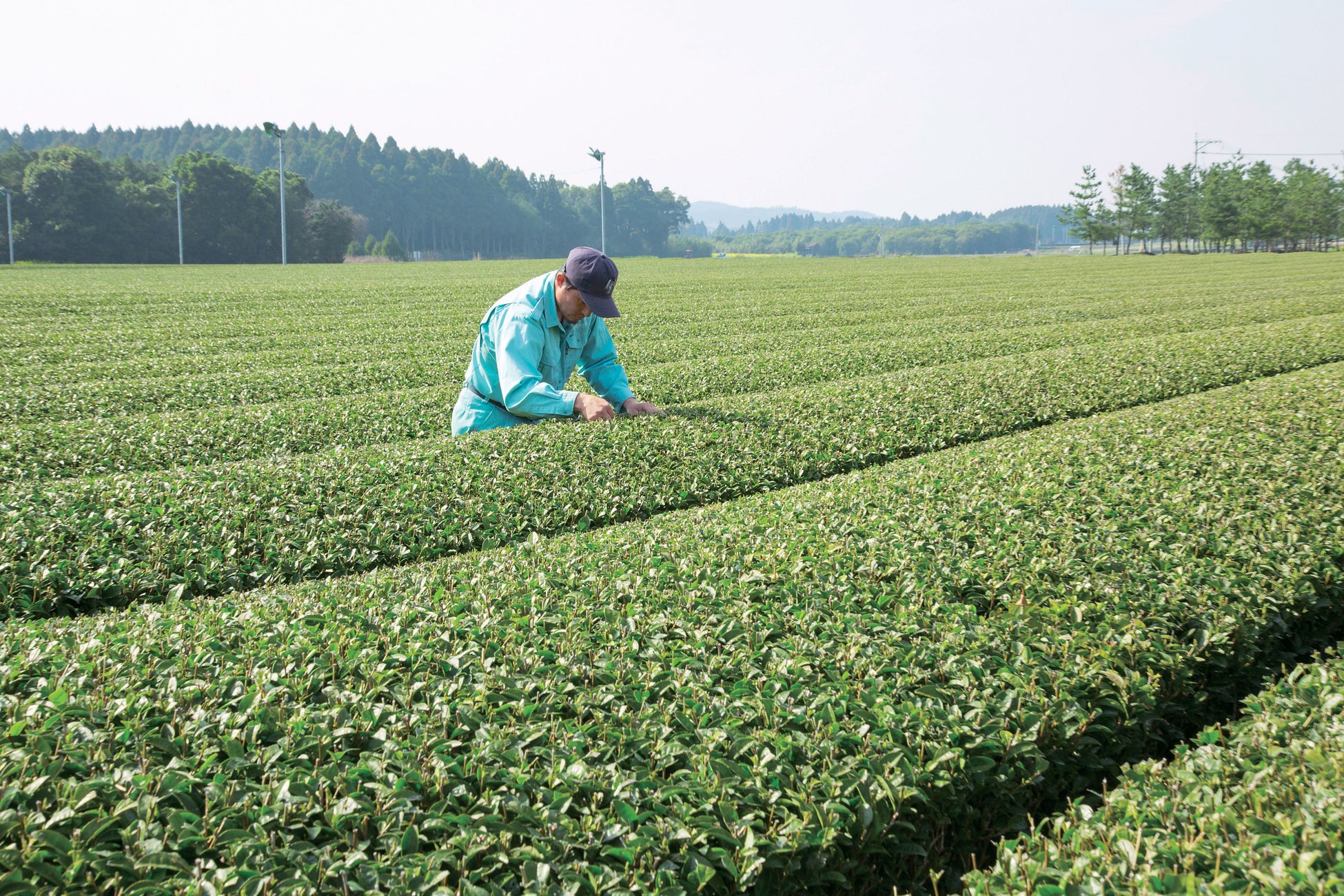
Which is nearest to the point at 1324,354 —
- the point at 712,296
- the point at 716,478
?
the point at 716,478

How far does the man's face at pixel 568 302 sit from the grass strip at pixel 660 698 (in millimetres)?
2134

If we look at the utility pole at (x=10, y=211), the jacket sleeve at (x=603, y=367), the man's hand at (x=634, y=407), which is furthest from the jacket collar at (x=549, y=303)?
the utility pole at (x=10, y=211)

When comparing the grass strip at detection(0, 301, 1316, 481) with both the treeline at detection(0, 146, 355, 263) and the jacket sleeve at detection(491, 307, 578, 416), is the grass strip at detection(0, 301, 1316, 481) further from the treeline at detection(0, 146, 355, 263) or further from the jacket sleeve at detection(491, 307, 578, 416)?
the treeline at detection(0, 146, 355, 263)

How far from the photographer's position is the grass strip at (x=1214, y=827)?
2277 millimetres

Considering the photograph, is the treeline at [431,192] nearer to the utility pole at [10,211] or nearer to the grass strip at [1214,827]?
the utility pole at [10,211]

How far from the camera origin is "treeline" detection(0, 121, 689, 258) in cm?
13675

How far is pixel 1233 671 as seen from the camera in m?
3.79

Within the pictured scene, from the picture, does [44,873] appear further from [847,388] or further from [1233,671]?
[847,388]

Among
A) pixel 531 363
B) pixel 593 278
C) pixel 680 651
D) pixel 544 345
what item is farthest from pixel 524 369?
pixel 680 651

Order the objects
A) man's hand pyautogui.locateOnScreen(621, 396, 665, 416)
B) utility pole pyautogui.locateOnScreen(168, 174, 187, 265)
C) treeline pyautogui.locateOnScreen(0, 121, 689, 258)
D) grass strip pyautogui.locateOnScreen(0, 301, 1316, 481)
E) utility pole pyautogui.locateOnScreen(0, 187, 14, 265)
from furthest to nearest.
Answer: treeline pyautogui.locateOnScreen(0, 121, 689, 258) < utility pole pyautogui.locateOnScreen(168, 174, 187, 265) < utility pole pyautogui.locateOnScreen(0, 187, 14, 265) < grass strip pyautogui.locateOnScreen(0, 301, 1316, 481) < man's hand pyautogui.locateOnScreen(621, 396, 665, 416)

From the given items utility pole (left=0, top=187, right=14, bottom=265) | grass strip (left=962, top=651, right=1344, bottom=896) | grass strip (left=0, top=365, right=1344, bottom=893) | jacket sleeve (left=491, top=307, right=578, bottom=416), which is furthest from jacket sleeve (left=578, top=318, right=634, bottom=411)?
utility pole (left=0, top=187, right=14, bottom=265)

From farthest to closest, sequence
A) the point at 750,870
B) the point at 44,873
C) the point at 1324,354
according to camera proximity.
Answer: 1. the point at 1324,354
2. the point at 750,870
3. the point at 44,873

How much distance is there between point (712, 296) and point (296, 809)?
27.9 m

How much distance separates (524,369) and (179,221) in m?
87.0
